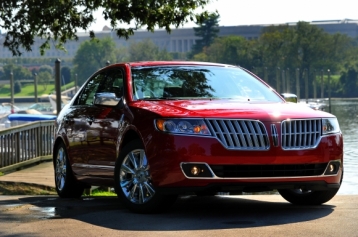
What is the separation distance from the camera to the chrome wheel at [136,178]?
9578mm

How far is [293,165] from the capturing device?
9.44 meters

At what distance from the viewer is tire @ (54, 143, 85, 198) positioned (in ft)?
39.5

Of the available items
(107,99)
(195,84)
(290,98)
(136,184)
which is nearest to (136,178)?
(136,184)

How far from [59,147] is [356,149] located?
4510 cm

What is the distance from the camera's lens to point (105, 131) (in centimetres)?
1059

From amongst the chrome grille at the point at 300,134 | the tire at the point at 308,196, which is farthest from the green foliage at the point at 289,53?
the chrome grille at the point at 300,134

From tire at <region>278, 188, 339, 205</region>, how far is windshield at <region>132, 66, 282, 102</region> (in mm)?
942

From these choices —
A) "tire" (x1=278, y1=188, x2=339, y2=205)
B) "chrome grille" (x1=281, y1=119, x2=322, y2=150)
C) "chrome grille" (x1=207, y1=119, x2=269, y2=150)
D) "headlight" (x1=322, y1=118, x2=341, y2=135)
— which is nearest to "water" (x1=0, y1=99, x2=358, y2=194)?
"tire" (x1=278, y1=188, x2=339, y2=205)

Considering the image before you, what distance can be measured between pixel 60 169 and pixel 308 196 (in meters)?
3.23

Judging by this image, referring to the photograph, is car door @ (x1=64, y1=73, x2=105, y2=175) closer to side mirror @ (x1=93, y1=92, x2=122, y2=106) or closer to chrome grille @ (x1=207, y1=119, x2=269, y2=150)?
side mirror @ (x1=93, y1=92, x2=122, y2=106)

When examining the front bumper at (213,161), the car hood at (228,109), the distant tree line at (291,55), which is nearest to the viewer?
the front bumper at (213,161)

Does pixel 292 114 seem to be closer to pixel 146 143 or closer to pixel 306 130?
pixel 306 130

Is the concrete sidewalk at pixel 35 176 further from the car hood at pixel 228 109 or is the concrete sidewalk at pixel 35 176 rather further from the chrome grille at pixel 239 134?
the chrome grille at pixel 239 134

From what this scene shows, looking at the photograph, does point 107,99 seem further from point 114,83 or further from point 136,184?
point 136,184
